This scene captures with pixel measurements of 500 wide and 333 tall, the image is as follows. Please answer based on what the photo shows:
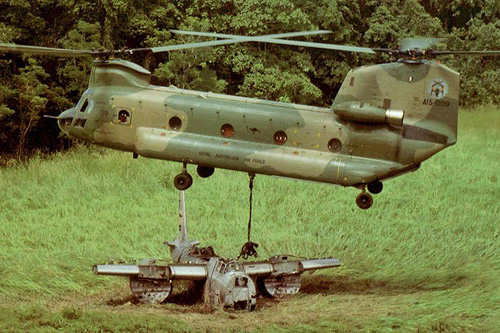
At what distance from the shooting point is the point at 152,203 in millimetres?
29906

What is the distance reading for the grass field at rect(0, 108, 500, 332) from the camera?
1923cm

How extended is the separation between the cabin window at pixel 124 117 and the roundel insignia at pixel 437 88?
611 cm

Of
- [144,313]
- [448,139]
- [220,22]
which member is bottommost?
[144,313]

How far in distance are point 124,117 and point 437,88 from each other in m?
6.36

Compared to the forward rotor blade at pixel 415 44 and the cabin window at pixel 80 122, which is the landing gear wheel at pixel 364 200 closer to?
the forward rotor blade at pixel 415 44

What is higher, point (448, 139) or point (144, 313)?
point (448, 139)

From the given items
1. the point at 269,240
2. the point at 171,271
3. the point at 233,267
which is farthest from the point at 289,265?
the point at 269,240

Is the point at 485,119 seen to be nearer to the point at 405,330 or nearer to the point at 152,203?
the point at 152,203

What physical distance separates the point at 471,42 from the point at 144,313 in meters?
36.3

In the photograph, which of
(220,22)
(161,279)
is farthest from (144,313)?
(220,22)

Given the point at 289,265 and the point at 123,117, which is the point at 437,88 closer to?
the point at 123,117

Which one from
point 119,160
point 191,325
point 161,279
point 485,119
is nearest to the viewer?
point 191,325

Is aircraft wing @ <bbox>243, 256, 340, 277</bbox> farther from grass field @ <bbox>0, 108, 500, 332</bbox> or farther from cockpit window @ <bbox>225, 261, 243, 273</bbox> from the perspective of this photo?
cockpit window @ <bbox>225, 261, 243, 273</bbox>

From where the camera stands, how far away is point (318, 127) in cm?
1677
